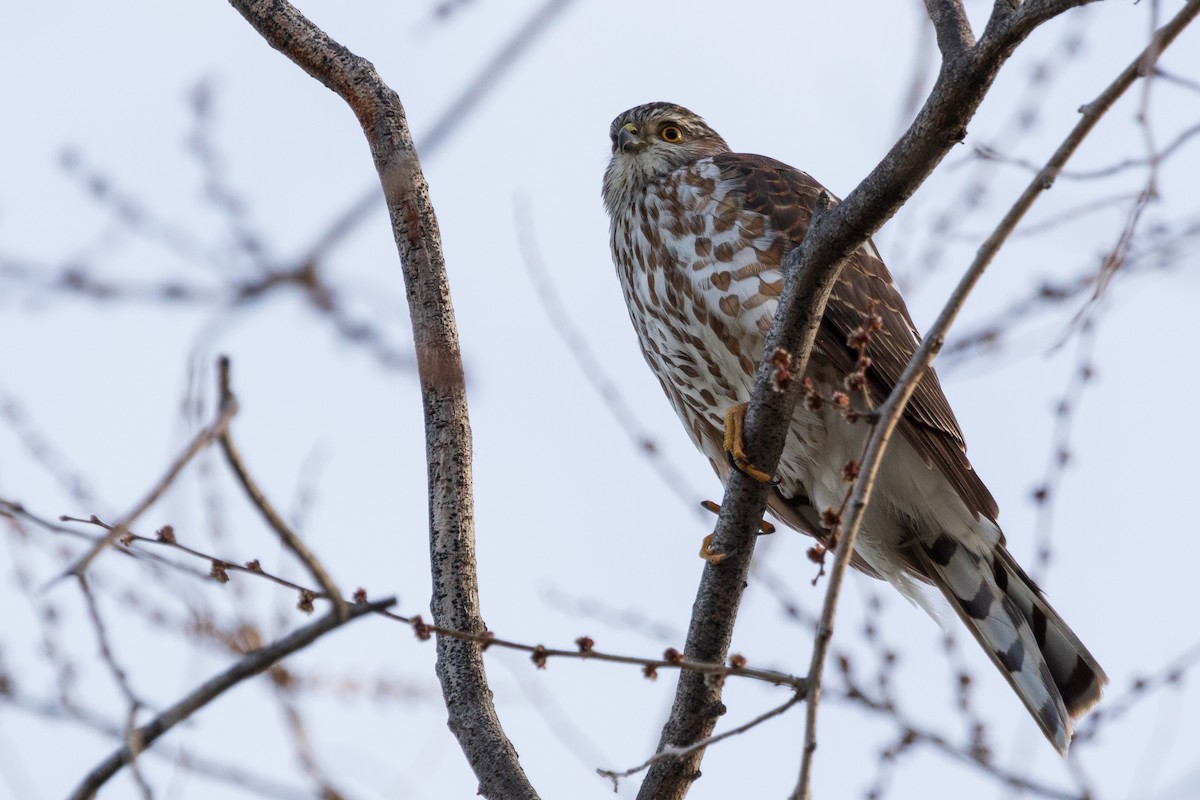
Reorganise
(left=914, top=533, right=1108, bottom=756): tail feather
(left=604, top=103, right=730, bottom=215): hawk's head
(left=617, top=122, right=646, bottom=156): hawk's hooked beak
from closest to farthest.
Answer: (left=914, top=533, right=1108, bottom=756): tail feather, (left=604, top=103, right=730, bottom=215): hawk's head, (left=617, top=122, right=646, bottom=156): hawk's hooked beak

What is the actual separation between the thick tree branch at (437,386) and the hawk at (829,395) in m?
0.88

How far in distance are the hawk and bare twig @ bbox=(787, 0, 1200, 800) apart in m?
1.74

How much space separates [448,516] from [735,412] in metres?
0.87

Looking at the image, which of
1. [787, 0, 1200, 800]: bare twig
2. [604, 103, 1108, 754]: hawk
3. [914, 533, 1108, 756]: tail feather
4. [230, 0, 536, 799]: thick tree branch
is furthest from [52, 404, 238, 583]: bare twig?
[914, 533, 1108, 756]: tail feather

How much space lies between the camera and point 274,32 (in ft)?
11.7

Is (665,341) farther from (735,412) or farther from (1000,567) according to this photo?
(1000,567)

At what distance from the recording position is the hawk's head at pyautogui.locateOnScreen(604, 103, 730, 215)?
474 cm

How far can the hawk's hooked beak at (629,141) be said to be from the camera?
494cm

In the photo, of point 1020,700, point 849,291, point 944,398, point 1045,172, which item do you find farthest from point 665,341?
point 1045,172

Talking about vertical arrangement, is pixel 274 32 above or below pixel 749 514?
above

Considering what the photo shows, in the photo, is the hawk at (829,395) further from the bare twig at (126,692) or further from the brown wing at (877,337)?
the bare twig at (126,692)

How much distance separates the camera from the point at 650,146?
4949 mm

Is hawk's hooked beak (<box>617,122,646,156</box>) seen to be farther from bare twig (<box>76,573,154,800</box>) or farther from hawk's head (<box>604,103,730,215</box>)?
bare twig (<box>76,573,154,800</box>)

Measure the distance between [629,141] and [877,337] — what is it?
4.62 feet
